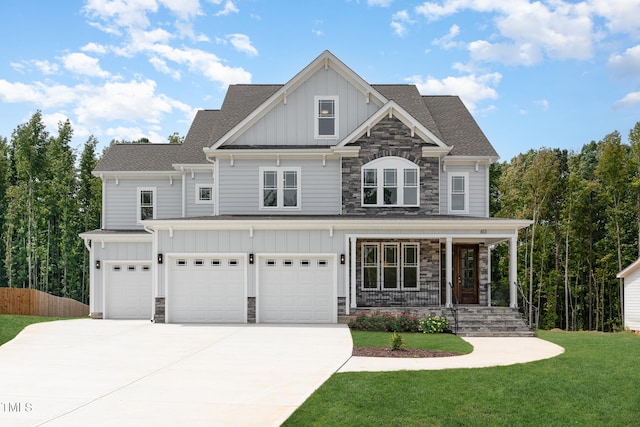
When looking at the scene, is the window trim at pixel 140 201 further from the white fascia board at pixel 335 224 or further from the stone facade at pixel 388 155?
the stone facade at pixel 388 155

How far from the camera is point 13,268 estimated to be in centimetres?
4300

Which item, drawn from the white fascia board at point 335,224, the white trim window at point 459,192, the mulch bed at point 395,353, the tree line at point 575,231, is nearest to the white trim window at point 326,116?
the white fascia board at point 335,224

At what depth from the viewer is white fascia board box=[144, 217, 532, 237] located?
20.1m

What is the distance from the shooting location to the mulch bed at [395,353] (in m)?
14.0

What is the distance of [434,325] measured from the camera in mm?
18875

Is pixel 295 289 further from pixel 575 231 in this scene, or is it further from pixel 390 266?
pixel 575 231

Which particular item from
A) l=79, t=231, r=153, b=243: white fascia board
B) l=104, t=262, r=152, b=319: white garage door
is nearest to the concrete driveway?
l=104, t=262, r=152, b=319: white garage door

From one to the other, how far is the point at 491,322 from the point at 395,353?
20.1 ft

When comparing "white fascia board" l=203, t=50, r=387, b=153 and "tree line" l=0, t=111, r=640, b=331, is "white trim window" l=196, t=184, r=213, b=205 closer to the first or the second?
"white fascia board" l=203, t=50, r=387, b=153

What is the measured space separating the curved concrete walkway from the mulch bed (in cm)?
43

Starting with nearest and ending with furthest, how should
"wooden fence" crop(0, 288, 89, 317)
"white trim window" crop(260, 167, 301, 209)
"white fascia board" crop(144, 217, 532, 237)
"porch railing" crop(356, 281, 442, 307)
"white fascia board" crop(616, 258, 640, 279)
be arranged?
"white fascia board" crop(144, 217, 532, 237) → "porch railing" crop(356, 281, 442, 307) → "white trim window" crop(260, 167, 301, 209) → "wooden fence" crop(0, 288, 89, 317) → "white fascia board" crop(616, 258, 640, 279)

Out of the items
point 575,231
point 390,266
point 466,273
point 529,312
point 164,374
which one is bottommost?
point 529,312

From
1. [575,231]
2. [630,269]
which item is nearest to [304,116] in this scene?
[630,269]

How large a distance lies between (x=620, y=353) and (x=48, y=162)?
37.3 metres
